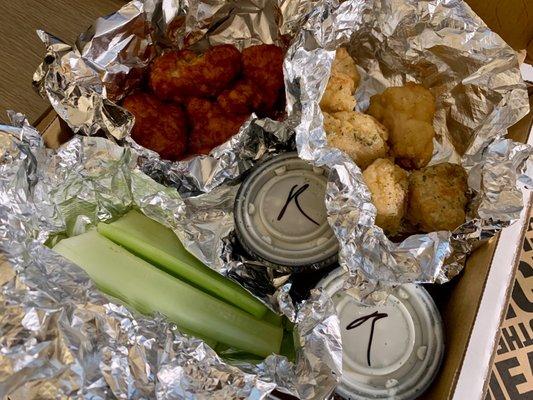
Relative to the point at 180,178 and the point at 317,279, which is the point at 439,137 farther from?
the point at 180,178

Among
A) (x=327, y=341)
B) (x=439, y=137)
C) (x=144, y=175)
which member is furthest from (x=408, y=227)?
(x=144, y=175)

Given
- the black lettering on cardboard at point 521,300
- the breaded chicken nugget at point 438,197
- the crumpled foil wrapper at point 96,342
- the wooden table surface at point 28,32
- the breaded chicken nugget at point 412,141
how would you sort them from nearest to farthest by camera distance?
the crumpled foil wrapper at point 96,342 < the breaded chicken nugget at point 438,197 < the breaded chicken nugget at point 412,141 < the black lettering on cardboard at point 521,300 < the wooden table surface at point 28,32


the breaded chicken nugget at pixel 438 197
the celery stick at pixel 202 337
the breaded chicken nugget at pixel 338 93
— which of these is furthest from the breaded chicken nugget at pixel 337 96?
the celery stick at pixel 202 337

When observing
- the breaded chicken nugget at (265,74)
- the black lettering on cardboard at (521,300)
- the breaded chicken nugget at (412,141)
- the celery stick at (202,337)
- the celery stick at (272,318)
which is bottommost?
the black lettering on cardboard at (521,300)

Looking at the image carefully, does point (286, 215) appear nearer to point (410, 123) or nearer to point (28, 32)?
point (410, 123)

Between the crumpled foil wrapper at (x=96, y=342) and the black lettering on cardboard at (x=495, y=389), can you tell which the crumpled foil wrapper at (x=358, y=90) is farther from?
the black lettering on cardboard at (x=495, y=389)

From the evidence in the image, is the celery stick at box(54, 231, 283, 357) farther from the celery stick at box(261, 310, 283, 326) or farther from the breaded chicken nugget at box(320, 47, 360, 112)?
the breaded chicken nugget at box(320, 47, 360, 112)

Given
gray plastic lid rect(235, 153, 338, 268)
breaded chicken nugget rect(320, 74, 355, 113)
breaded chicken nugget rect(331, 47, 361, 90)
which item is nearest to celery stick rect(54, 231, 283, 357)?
gray plastic lid rect(235, 153, 338, 268)
